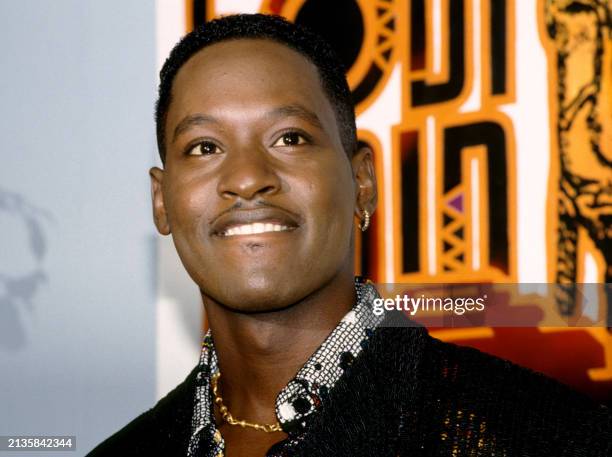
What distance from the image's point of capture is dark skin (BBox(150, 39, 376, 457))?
1.42 meters

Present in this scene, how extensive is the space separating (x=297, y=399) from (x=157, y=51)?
1.46 m

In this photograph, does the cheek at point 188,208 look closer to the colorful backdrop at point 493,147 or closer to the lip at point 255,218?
the lip at point 255,218

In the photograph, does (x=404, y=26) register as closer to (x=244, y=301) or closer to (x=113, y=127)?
(x=113, y=127)

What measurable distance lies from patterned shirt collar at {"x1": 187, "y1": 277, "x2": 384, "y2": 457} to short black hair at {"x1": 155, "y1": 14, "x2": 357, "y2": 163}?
33cm

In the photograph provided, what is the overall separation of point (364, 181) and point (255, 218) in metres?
0.31

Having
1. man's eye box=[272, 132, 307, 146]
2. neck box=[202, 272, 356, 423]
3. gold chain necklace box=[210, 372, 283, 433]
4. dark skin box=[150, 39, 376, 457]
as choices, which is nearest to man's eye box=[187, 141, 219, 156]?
dark skin box=[150, 39, 376, 457]

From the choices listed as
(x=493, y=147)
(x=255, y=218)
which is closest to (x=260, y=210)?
(x=255, y=218)

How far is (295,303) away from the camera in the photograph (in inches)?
57.2

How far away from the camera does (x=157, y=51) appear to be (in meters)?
2.55

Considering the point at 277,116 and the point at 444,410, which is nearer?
the point at 444,410

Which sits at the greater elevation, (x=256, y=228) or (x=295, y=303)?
(x=256, y=228)

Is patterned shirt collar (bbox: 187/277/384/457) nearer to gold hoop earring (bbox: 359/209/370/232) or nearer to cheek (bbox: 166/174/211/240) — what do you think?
gold hoop earring (bbox: 359/209/370/232)

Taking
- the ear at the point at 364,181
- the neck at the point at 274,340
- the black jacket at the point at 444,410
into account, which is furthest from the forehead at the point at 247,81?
the black jacket at the point at 444,410

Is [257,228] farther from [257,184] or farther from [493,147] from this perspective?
[493,147]
